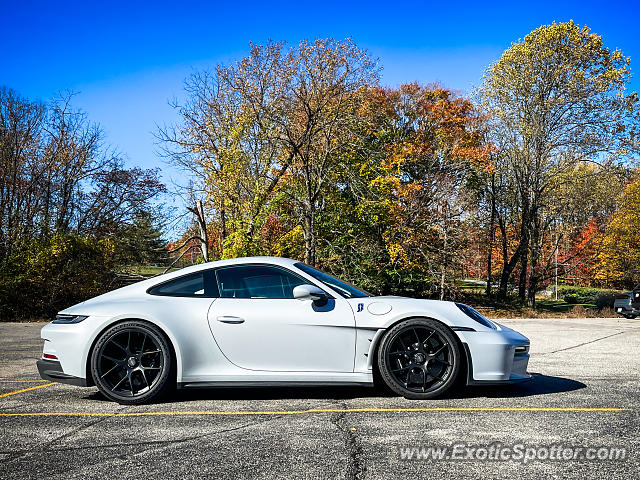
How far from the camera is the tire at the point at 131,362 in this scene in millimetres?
4922

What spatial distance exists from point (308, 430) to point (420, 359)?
1.42 metres

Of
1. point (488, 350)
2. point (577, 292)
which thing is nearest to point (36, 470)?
point (488, 350)

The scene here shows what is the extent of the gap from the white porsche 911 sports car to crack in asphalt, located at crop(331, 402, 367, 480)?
2.29 ft

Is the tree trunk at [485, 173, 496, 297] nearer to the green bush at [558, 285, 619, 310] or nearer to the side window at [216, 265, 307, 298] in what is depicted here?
the green bush at [558, 285, 619, 310]

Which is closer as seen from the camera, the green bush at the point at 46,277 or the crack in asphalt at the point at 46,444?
the crack in asphalt at the point at 46,444

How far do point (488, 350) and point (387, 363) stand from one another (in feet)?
2.90

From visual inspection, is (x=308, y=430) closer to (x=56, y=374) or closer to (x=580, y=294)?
(x=56, y=374)

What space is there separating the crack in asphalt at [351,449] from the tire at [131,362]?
64.0 inches

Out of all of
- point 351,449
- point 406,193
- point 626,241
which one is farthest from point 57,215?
point 626,241

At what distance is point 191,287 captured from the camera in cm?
527

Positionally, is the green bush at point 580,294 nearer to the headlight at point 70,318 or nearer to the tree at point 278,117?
the tree at point 278,117

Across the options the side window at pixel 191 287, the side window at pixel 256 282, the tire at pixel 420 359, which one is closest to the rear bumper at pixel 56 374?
the side window at pixel 191 287

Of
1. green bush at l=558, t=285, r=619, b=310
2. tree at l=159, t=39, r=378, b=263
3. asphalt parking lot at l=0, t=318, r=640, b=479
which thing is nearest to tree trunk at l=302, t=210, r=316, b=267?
tree at l=159, t=39, r=378, b=263

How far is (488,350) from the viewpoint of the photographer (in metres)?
4.90
